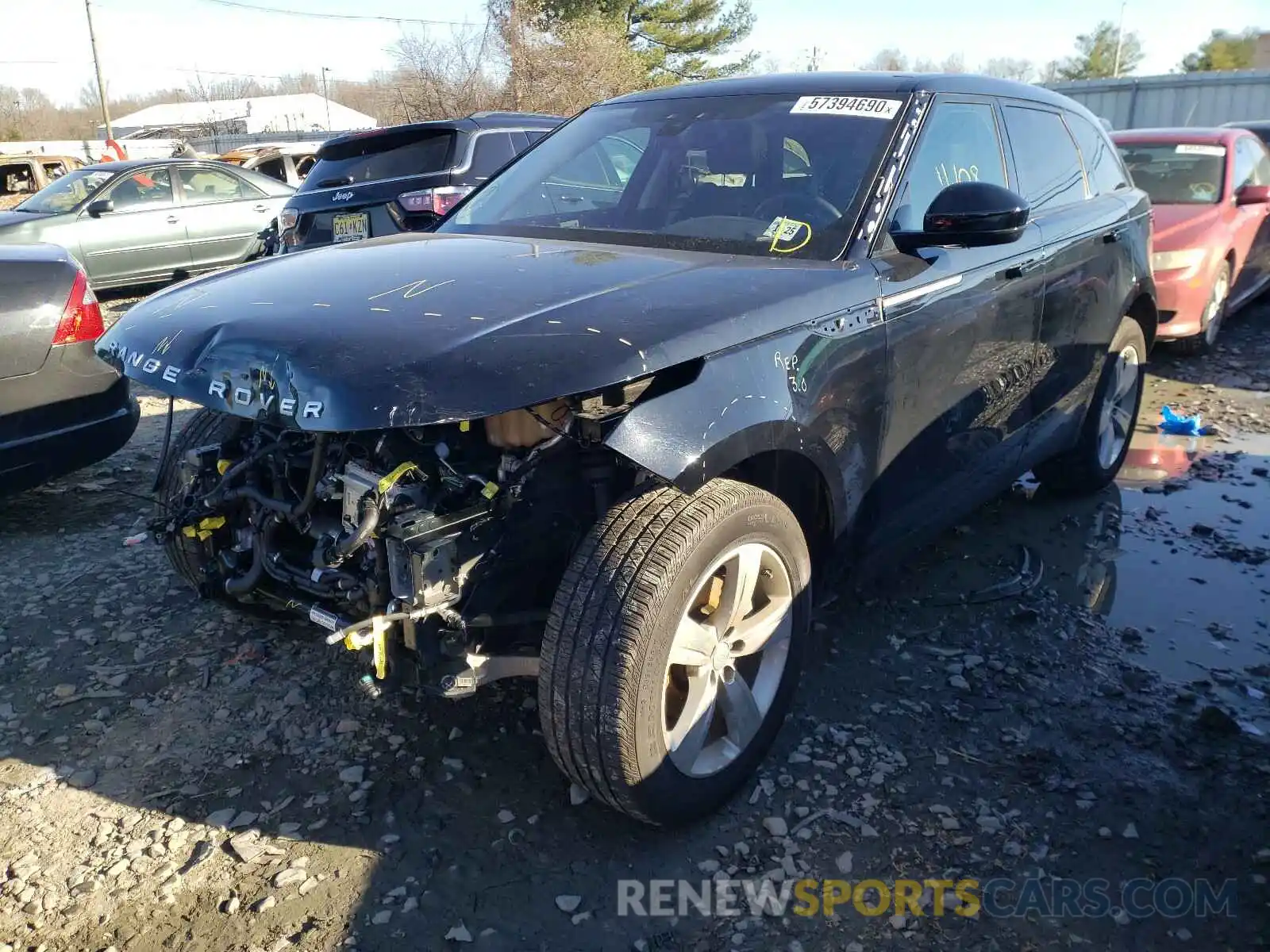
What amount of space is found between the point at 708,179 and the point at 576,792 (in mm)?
1974

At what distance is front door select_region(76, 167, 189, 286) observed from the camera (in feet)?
34.8

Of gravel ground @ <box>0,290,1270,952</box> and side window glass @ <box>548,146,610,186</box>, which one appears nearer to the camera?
gravel ground @ <box>0,290,1270,952</box>

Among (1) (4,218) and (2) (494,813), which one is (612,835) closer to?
(2) (494,813)

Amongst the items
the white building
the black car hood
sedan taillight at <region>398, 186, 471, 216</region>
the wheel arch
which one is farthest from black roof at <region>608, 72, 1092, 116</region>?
the white building

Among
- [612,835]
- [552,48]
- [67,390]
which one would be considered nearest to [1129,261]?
[612,835]

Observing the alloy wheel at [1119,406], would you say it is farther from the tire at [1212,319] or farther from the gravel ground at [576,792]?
the tire at [1212,319]

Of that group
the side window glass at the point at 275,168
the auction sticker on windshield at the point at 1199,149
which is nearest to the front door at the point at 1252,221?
the auction sticker on windshield at the point at 1199,149

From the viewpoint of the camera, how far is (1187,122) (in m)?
22.8

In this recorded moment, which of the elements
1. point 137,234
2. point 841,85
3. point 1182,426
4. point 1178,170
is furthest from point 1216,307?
point 137,234

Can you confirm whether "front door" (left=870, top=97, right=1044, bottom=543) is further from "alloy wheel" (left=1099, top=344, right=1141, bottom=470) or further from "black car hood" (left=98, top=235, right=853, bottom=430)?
"alloy wheel" (left=1099, top=344, right=1141, bottom=470)

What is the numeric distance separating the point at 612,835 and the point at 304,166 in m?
16.3

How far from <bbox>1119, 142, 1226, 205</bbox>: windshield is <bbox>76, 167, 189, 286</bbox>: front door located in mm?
9841

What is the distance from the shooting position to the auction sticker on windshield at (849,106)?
3145mm

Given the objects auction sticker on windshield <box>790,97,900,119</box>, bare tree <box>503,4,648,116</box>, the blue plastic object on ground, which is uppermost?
bare tree <box>503,4,648,116</box>
